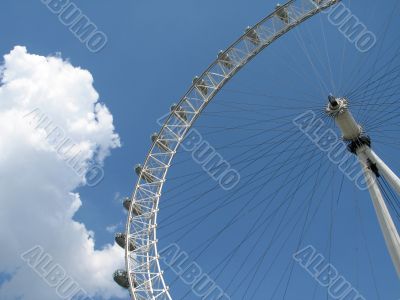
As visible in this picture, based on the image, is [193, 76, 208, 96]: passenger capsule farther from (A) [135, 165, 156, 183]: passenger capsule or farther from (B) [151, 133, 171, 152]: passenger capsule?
(A) [135, 165, 156, 183]: passenger capsule

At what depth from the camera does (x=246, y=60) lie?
29.8 m

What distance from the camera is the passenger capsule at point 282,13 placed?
28.5 meters

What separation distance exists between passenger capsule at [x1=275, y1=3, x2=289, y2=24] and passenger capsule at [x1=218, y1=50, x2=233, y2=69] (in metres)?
4.10

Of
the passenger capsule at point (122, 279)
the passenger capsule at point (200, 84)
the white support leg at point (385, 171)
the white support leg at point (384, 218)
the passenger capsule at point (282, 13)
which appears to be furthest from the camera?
the passenger capsule at point (200, 84)

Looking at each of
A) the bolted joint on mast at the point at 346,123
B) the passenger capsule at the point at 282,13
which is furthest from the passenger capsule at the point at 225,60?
the bolted joint on mast at the point at 346,123

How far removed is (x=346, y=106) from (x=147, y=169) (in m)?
13.8

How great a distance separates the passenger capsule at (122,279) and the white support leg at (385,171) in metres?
15.0

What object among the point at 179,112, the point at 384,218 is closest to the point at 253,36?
the point at 179,112

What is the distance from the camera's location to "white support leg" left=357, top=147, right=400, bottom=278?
17.0 m

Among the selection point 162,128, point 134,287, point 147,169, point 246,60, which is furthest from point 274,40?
point 134,287

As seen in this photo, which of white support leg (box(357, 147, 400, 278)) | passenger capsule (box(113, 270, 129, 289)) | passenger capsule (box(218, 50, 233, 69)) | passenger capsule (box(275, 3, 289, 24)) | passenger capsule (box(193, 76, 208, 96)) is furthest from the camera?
passenger capsule (box(193, 76, 208, 96))

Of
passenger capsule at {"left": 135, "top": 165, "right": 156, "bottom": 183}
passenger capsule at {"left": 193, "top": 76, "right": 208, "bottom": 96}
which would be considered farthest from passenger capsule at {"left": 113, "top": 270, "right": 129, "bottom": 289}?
passenger capsule at {"left": 193, "top": 76, "right": 208, "bottom": 96}

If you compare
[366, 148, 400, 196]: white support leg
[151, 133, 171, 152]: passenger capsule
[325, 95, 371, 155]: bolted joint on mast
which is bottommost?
[151, 133, 171, 152]: passenger capsule

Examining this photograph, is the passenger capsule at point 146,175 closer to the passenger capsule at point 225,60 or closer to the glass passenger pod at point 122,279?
the glass passenger pod at point 122,279
